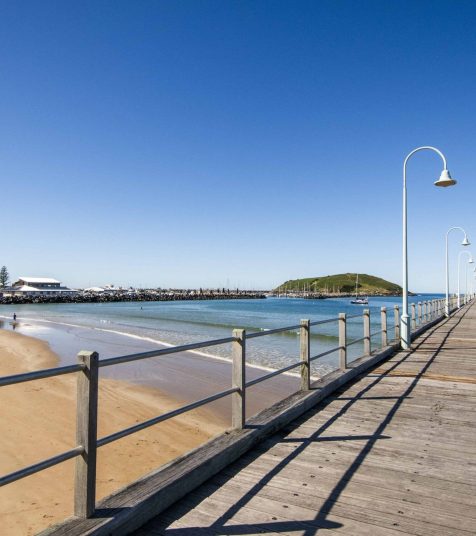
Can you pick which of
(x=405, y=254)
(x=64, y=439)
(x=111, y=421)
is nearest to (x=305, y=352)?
(x=64, y=439)

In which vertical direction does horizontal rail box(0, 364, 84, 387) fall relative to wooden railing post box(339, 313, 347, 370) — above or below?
above

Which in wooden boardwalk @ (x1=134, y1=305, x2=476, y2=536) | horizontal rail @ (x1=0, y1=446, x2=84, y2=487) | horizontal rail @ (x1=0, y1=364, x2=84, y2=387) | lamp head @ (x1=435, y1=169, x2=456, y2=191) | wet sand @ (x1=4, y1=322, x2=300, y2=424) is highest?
lamp head @ (x1=435, y1=169, x2=456, y2=191)

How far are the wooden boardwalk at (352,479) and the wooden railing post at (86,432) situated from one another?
460 mm

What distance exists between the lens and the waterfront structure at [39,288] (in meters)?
131

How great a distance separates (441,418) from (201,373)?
11.0 metres

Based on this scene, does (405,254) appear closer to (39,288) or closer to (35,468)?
(35,468)

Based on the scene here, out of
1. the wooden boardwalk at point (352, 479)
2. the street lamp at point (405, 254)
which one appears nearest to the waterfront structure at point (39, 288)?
the street lamp at point (405, 254)

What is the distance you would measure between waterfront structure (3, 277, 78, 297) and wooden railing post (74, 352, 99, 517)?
142m

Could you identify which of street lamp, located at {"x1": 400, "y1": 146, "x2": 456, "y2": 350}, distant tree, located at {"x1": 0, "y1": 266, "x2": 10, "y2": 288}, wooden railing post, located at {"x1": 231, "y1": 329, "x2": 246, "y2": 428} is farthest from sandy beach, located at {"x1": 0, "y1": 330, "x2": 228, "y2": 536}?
distant tree, located at {"x1": 0, "y1": 266, "x2": 10, "y2": 288}

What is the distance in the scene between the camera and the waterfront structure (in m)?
131

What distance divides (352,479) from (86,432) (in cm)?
244

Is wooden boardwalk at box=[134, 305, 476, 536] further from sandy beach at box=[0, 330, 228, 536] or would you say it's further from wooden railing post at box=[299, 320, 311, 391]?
sandy beach at box=[0, 330, 228, 536]

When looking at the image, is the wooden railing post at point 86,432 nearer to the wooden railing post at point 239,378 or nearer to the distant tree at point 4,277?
the wooden railing post at point 239,378

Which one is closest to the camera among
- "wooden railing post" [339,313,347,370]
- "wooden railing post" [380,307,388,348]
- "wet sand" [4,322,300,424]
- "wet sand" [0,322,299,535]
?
"wet sand" [0,322,299,535]
